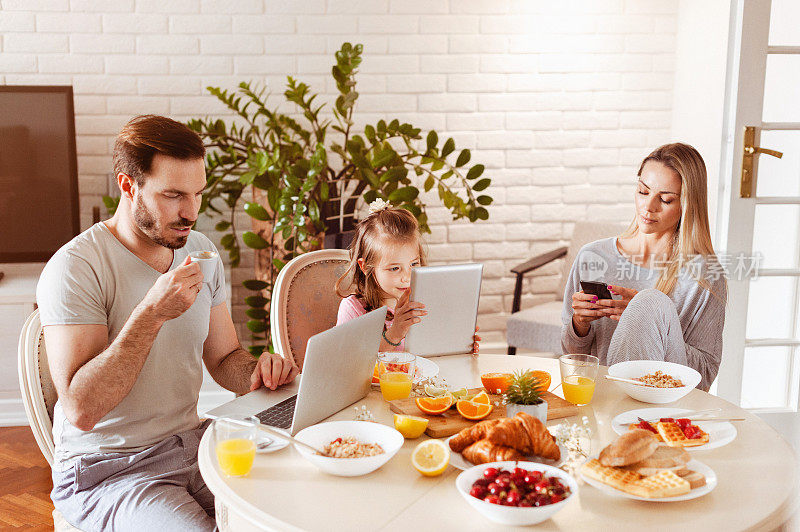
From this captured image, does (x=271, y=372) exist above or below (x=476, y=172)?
below

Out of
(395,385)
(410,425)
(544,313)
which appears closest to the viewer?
(410,425)

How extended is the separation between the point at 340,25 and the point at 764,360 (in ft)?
7.84

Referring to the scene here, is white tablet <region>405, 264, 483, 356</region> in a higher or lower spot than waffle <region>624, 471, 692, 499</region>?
higher

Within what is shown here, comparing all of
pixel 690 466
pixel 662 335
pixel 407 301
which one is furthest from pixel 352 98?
pixel 690 466

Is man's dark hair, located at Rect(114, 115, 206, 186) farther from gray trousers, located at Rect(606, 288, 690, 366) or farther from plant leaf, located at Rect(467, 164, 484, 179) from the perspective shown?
plant leaf, located at Rect(467, 164, 484, 179)

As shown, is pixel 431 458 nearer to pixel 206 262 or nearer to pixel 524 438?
pixel 524 438

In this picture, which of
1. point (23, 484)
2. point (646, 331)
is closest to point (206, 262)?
point (646, 331)

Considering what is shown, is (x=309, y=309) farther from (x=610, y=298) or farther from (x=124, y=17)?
(x=124, y=17)

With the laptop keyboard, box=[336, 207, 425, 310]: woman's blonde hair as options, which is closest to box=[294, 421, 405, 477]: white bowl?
the laptop keyboard

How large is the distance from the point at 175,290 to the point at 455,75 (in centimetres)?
257

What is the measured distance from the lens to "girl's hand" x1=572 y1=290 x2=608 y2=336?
2.29 meters

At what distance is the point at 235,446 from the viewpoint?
1327mm

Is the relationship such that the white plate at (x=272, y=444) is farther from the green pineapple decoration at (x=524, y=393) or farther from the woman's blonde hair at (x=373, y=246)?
the woman's blonde hair at (x=373, y=246)

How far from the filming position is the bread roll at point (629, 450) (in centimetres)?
128
